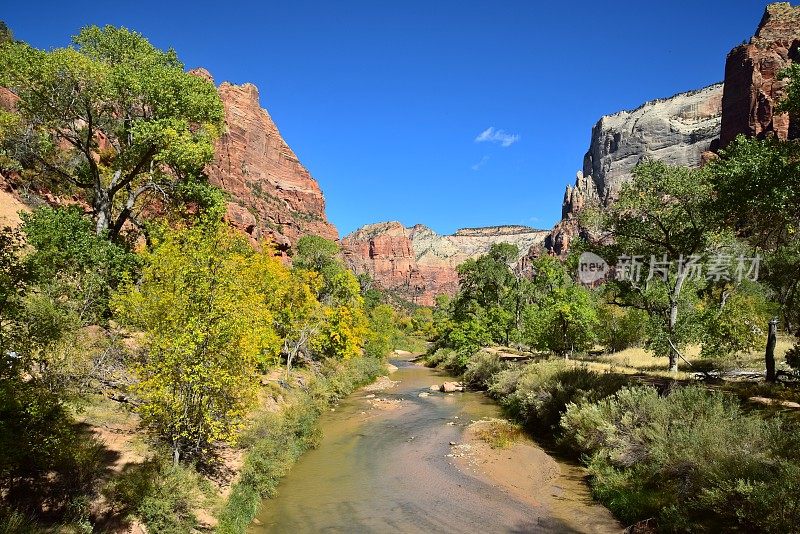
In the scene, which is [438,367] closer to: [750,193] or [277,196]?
[750,193]

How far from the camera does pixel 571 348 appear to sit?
1464 inches

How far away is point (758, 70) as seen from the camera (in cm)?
10631

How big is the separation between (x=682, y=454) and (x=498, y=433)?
1143 cm

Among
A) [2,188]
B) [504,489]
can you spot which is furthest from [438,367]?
[2,188]

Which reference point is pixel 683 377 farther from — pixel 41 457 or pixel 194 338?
pixel 41 457

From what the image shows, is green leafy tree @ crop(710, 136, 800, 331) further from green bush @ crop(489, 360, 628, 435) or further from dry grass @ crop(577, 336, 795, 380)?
dry grass @ crop(577, 336, 795, 380)

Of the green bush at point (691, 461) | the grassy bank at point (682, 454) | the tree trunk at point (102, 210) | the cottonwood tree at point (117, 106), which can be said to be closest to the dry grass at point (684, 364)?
the grassy bank at point (682, 454)

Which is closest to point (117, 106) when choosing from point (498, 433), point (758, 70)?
point (498, 433)

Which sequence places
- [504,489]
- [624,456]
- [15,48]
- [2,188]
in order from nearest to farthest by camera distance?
[624,456] → [504,489] → [15,48] → [2,188]

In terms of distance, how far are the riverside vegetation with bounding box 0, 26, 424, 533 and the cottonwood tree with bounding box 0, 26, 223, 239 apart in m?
0.08

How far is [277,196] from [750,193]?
453 ft

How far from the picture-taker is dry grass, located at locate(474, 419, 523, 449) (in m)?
21.2

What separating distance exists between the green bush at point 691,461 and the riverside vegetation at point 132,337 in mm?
11389

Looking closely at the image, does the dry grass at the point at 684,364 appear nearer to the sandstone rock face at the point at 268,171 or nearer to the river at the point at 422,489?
the river at the point at 422,489
